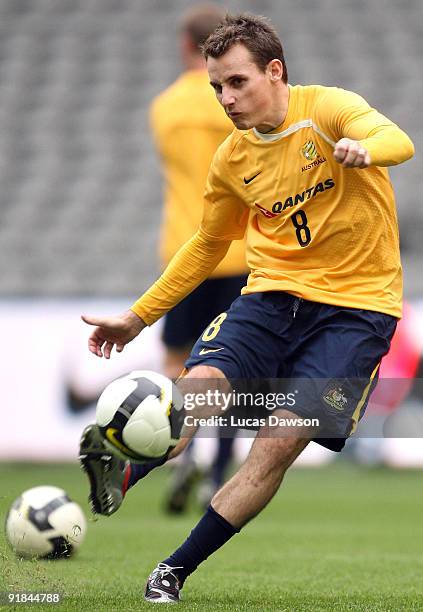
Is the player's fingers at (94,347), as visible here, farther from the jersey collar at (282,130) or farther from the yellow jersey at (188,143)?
the yellow jersey at (188,143)

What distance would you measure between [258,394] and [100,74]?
42.0 ft

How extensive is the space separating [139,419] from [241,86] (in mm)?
1211

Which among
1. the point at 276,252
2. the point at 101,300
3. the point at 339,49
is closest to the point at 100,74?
the point at 339,49

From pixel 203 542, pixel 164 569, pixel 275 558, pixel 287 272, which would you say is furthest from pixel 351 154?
pixel 275 558

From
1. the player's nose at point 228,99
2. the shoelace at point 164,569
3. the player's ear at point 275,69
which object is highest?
the player's ear at point 275,69

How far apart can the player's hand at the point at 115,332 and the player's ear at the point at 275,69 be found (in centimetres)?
101

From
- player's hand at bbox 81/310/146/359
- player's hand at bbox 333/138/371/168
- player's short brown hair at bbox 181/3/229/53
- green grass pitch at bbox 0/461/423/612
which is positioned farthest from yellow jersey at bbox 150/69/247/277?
player's hand at bbox 333/138/371/168

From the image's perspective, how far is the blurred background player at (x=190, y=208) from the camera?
734 cm

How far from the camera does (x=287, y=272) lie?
4.34 m

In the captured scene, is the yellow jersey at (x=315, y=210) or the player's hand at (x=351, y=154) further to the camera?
the yellow jersey at (x=315, y=210)

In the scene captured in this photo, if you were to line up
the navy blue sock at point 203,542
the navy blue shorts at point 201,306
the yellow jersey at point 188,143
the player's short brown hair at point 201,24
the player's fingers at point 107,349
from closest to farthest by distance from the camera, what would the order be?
the navy blue sock at point 203,542 < the player's fingers at point 107,349 < the player's short brown hair at point 201,24 < the navy blue shorts at point 201,306 < the yellow jersey at point 188,143

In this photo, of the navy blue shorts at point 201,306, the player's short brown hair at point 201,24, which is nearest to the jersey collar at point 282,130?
the player's short brown hair at point 201,24

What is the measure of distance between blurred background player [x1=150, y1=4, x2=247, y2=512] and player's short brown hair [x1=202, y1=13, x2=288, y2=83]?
→ 9.96ft

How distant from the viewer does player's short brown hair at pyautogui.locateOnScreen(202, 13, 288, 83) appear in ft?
13.6
